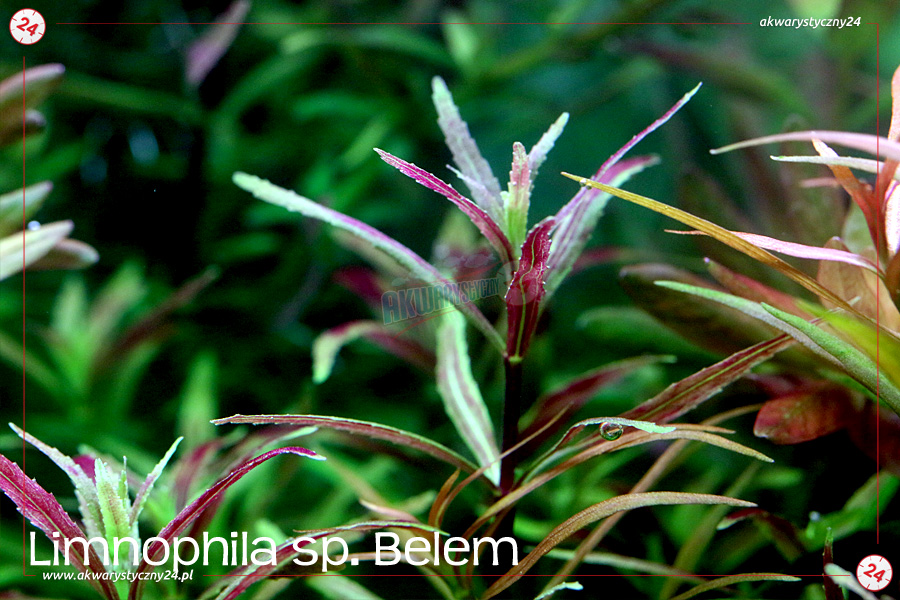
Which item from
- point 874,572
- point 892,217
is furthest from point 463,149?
point 874,572

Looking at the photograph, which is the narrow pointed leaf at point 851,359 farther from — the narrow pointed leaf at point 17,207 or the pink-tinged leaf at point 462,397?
the narrow pointed leaf at point 17,207

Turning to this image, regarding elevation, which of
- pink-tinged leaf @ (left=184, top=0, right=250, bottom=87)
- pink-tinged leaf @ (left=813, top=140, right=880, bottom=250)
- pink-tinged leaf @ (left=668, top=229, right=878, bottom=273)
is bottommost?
pink-tinged leaf @ (left=668, top=229, right=878, bottom=273)

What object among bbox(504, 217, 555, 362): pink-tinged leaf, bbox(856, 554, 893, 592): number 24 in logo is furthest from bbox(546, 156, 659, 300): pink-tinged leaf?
bbox(856, 554, 893, 592): number 24 in logo

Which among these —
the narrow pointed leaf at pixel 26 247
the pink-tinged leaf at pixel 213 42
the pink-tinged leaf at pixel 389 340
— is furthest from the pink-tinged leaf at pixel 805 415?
the pink-tinged leaf at pixel 213 42

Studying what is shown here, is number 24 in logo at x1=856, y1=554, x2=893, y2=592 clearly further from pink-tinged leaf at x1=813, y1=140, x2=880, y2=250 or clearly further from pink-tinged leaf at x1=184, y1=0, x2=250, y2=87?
pink-tinged leaf at x1=184, y1=0, x2=250, y2=87

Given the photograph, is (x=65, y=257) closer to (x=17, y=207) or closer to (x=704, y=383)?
(x=17, y=207)
